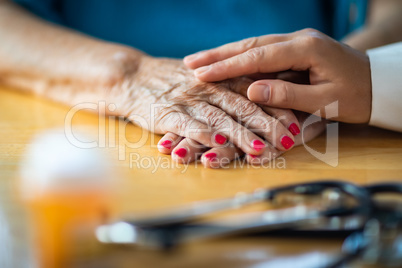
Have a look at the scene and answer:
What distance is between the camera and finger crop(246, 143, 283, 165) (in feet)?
2.11

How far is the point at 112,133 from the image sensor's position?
30.1 inches

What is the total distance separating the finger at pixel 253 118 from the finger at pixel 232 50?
0.21 ft

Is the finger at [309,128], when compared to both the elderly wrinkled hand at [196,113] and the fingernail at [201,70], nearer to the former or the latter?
the elderly wrinkled hand at [196,113]

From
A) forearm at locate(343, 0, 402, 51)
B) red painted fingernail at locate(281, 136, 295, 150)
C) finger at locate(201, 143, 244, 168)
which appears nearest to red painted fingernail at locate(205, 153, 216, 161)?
finger at locate(201, 143, 244, 168)

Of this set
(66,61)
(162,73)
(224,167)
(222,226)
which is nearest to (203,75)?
(162,73)

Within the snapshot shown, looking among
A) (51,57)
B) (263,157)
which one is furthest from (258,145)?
(51,57)

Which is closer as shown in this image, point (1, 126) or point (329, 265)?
point (329, 265)

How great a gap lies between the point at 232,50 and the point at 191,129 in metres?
0.17

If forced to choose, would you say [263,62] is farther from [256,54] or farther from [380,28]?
[380,28]

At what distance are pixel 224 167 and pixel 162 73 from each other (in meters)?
0.28

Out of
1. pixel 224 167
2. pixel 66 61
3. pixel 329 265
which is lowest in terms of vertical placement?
pixel 329 265

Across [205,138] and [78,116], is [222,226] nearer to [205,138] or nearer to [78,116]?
[205,138]

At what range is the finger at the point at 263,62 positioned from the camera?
726 mm

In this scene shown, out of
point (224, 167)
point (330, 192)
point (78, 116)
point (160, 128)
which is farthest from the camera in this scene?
point (78, 116)
